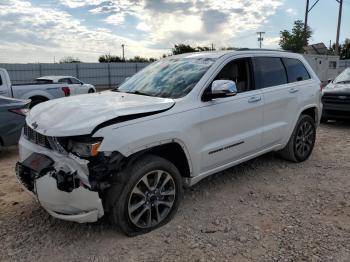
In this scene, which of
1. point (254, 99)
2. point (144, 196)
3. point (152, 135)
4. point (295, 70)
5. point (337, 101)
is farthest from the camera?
point (337, 101)

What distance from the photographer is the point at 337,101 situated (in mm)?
9234

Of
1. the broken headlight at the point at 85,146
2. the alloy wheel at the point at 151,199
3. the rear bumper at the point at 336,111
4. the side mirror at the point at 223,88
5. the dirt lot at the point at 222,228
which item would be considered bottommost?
the dirt lot at the point at 222,228

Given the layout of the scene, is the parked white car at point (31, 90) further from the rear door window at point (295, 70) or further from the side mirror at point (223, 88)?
the side mirror at point (223, 88)

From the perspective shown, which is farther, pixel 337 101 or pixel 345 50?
pixel 345 50

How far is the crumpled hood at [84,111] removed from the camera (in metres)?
3.22

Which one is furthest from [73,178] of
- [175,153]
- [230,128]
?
[230,128]

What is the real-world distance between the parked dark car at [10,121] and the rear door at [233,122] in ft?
13.1

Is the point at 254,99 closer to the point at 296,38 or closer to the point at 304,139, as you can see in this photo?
the point at 304,139

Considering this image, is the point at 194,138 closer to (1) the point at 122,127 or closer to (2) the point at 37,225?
(1) the point at 122,127

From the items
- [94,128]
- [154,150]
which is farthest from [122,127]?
[154,150]

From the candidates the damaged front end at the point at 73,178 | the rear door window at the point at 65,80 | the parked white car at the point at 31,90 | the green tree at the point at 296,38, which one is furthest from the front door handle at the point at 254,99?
the green tree at the point at 296,38

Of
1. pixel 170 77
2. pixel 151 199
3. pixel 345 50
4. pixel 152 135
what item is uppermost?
pixel 345 50

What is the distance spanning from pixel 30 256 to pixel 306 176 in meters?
3.81

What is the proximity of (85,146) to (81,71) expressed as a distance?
31727mm
